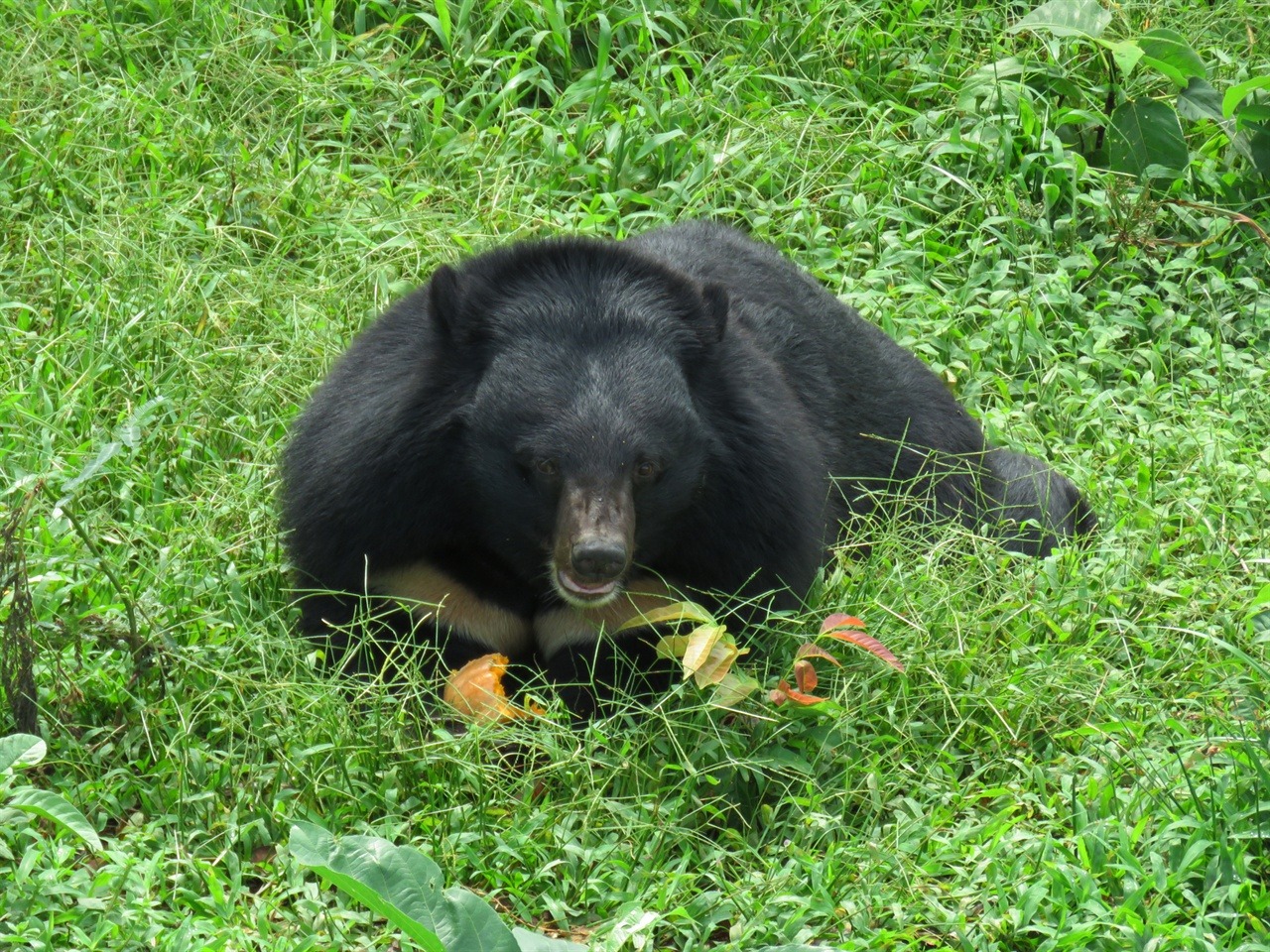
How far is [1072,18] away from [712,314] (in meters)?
3.26

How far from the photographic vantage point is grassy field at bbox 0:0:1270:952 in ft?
11.0

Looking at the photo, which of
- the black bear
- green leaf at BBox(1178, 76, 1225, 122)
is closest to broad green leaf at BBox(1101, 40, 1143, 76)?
green leaf at BBox(1178, 76, 1225, 122)

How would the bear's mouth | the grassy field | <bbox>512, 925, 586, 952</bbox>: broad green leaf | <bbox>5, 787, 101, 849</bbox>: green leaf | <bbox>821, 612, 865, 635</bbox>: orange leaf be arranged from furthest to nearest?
1. <bbox>821, 612, 865, 635</bbox>: orange leaf
2. the bear's mouth
3. the grassy field
4. <bbox>5, 787, 101, 849</bbox>: green leaf
5. <bbox>512, 925, 586, 952</bbox>: broad green leaf

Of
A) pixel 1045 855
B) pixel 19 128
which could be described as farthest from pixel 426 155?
pixel 1045 855

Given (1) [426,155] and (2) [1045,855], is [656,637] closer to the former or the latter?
(2) [1045,855]

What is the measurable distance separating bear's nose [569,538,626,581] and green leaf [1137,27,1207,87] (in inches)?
151

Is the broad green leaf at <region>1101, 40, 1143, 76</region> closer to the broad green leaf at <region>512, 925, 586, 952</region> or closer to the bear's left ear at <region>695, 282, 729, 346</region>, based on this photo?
the bear's left ear at <region>695, 282, 729, 346</region>

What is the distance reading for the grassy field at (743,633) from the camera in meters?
3.34

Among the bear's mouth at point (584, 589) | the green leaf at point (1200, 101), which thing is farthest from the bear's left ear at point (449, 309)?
the green leaf at point (1200, 101)

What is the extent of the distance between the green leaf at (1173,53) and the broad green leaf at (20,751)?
4938 millimetres

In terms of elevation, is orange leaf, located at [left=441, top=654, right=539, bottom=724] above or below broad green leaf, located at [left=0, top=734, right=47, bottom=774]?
below

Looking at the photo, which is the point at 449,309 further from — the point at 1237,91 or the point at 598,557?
the point at 1237,91

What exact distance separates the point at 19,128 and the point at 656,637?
3.32 metres

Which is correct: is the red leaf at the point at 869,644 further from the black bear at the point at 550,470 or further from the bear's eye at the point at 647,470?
the bear's eye at the point at 647,470
